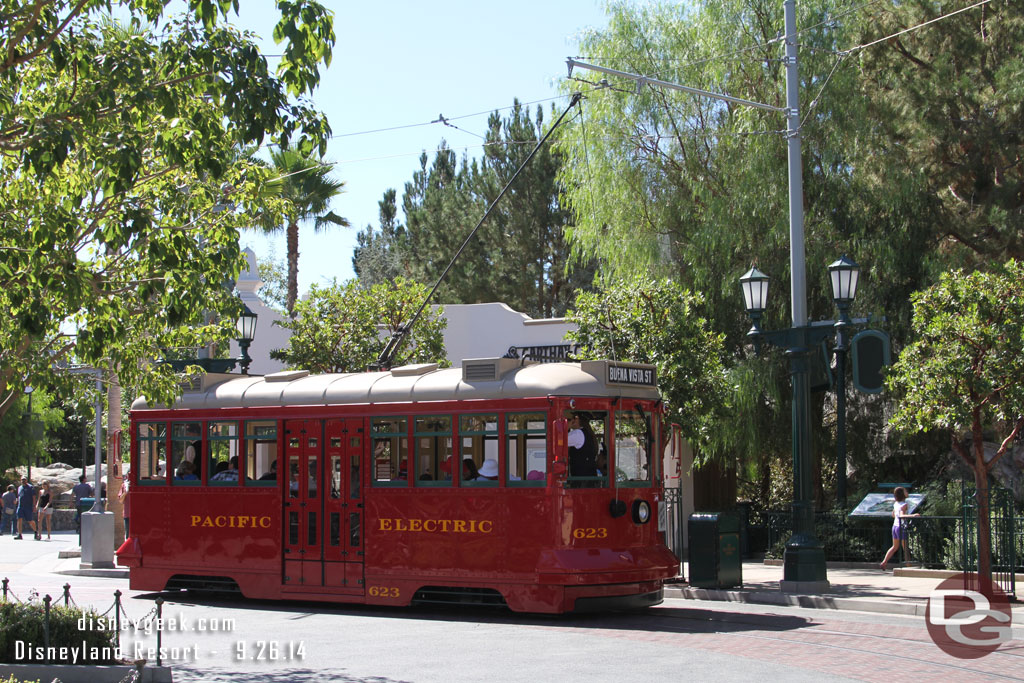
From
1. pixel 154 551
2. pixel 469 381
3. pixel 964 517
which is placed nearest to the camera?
pixel 469 381

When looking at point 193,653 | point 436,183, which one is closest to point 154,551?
point 193,653

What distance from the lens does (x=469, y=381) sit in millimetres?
14609

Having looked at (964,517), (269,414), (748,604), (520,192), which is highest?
(520,192)

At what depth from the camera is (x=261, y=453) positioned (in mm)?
16219

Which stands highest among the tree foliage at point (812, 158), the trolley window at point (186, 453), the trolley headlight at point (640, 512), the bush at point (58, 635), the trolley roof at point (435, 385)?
the tree foliage at point (812, 158)

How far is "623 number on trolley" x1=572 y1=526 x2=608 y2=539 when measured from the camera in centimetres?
1395

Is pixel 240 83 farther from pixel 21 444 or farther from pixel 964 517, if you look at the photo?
pixel 21 444

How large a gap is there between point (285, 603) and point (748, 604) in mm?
6358

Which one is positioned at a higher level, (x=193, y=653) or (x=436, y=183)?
(x=436, y=183)

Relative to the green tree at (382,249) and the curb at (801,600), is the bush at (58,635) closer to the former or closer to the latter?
the curb at (801,600)

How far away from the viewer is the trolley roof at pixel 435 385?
14195 millimetres

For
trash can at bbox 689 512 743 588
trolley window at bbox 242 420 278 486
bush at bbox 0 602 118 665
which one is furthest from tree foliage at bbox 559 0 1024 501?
bush at bbox 0 602 118 665

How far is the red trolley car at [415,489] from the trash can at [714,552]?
200cm

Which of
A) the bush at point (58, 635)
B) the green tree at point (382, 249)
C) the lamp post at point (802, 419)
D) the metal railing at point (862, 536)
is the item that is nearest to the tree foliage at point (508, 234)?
the green tree at point (382, 249)
